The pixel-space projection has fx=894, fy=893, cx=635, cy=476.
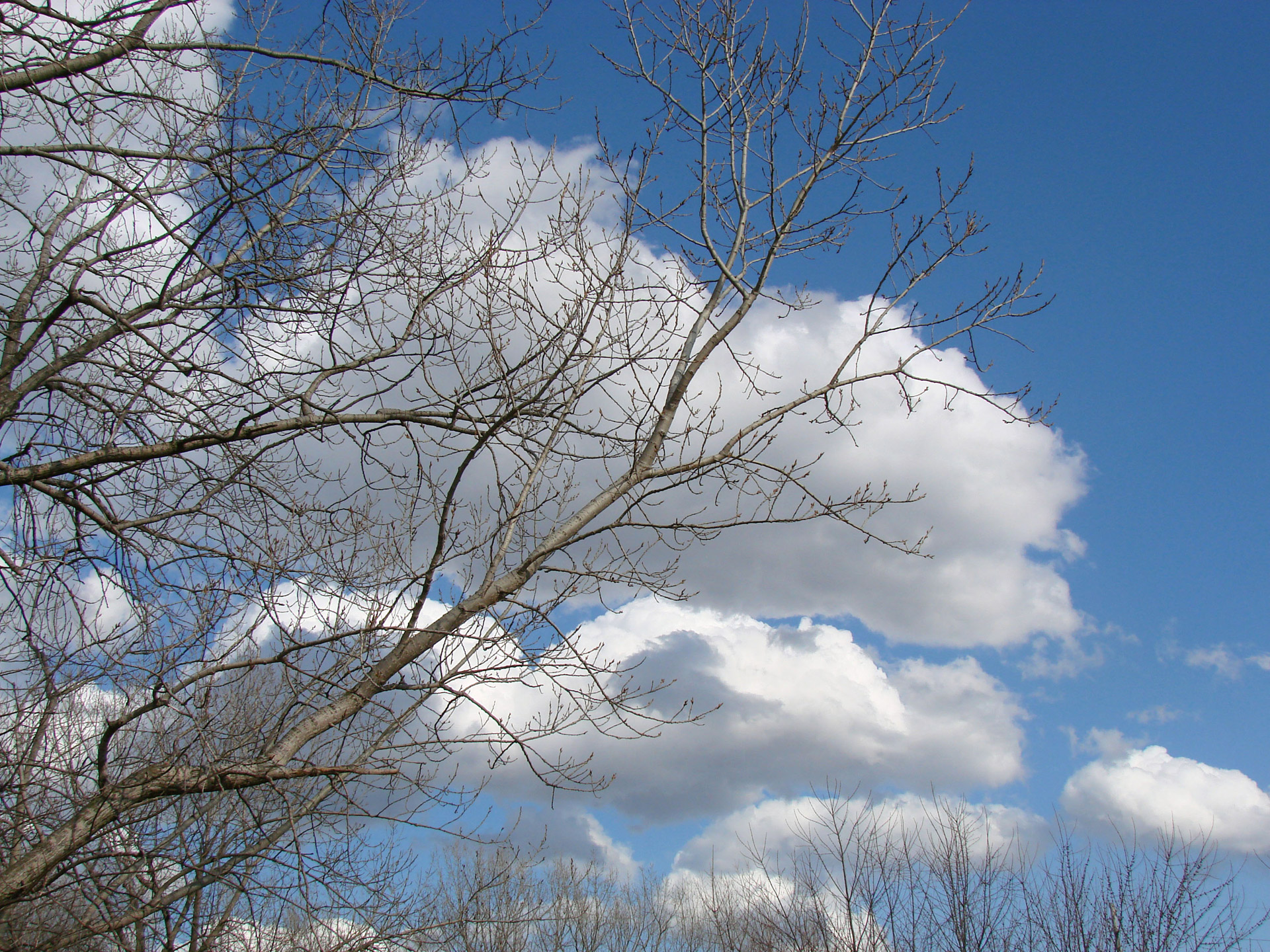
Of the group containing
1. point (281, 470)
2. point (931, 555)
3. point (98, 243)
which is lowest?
point (931, 555)

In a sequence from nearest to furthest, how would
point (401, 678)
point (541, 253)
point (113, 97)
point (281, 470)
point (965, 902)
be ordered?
point (401, 678) < point (113, 97) < point (541, 253) < point (281, 470) < point (965, 902)

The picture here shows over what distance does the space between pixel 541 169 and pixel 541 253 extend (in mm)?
485

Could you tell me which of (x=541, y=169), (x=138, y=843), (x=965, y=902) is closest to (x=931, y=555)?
(x=541, y=169)

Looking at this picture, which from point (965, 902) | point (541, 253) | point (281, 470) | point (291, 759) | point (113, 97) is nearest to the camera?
point (291, 759)

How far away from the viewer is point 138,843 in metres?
4.38

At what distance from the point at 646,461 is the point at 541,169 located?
1.75 metres

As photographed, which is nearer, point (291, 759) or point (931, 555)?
point (291, 759)

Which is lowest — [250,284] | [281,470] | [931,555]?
[931,555]

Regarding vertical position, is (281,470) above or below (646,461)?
above

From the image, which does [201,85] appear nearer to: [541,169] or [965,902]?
[541,169]

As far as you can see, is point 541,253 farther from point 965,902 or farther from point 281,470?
point 965,902

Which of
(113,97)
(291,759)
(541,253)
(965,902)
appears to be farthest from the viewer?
(965,902)

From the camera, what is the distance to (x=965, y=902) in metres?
12.5

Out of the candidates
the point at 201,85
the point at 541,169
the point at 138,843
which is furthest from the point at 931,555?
the point at 201,85
